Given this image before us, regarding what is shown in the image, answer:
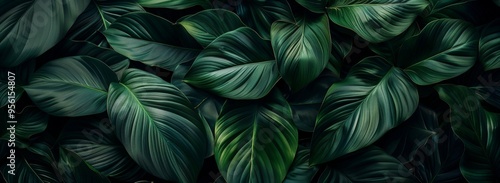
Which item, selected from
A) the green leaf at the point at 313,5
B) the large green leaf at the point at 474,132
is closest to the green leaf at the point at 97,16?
the green leaf at the point at 313,5

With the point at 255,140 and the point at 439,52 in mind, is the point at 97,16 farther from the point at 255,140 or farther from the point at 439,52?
the point at 439,52

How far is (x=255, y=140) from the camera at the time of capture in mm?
1179

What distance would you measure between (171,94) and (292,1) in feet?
1.07

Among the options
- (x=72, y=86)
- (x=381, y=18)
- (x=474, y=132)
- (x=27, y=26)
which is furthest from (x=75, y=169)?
(x=474, y=132)

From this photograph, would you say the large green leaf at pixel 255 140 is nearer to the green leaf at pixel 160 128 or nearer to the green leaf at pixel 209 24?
the green leaf at pixel 160 128

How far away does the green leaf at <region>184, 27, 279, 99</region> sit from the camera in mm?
1181

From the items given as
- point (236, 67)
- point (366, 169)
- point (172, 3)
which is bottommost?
point (366, 169)

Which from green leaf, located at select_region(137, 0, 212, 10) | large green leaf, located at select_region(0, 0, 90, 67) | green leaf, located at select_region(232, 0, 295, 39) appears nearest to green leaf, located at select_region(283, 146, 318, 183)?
green leaf, located at select_region(232, 0, 295, 39)

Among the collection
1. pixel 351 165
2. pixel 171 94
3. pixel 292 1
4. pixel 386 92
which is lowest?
pixel 351 165

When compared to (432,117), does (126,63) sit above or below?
above

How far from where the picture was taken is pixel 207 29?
1213mm

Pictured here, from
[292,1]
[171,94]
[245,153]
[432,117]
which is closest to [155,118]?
[171,94]

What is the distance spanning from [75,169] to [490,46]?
3.05 ft

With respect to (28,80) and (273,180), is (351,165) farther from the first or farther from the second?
(28,80)
